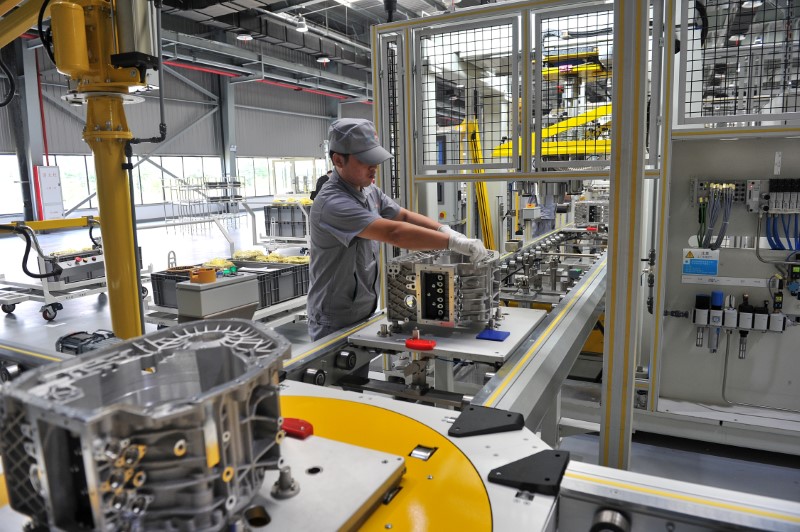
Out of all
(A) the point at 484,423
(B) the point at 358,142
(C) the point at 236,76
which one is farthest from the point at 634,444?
(C) the point at 236,76

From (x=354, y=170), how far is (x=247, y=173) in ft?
58.8

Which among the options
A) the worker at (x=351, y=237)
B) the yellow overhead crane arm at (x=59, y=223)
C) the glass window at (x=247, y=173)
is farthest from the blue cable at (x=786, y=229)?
the glass window at (x=247, y=173)

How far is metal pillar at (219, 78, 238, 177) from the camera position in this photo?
53.9 ft

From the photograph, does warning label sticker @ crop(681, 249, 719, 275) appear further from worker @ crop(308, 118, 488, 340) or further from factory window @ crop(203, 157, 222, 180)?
factory window @ crop(203, 157, 222, 180)

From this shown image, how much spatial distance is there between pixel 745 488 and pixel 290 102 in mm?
18460

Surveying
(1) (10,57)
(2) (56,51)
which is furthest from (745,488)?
(1) (10,57)

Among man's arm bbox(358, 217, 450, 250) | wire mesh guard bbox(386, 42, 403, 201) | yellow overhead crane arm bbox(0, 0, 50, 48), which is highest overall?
yellow overhead crane arm bbox(0, 0, 50, 48)

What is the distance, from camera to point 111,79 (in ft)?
6.55

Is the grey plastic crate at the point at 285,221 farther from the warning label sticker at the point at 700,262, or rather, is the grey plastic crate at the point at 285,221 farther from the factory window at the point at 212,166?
the factory window at the point at 212,166

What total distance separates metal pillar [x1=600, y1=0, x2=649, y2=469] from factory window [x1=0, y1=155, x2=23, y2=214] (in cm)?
1570

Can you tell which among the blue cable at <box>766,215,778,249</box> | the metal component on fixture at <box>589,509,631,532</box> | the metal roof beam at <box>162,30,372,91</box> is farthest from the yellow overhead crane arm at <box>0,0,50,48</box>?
the metal roof beam at <box>162,30,372,91</box>

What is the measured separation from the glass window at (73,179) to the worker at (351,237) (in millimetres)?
14621

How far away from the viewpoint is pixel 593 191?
20.5 feet

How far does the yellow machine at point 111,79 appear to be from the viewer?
1.86 m
